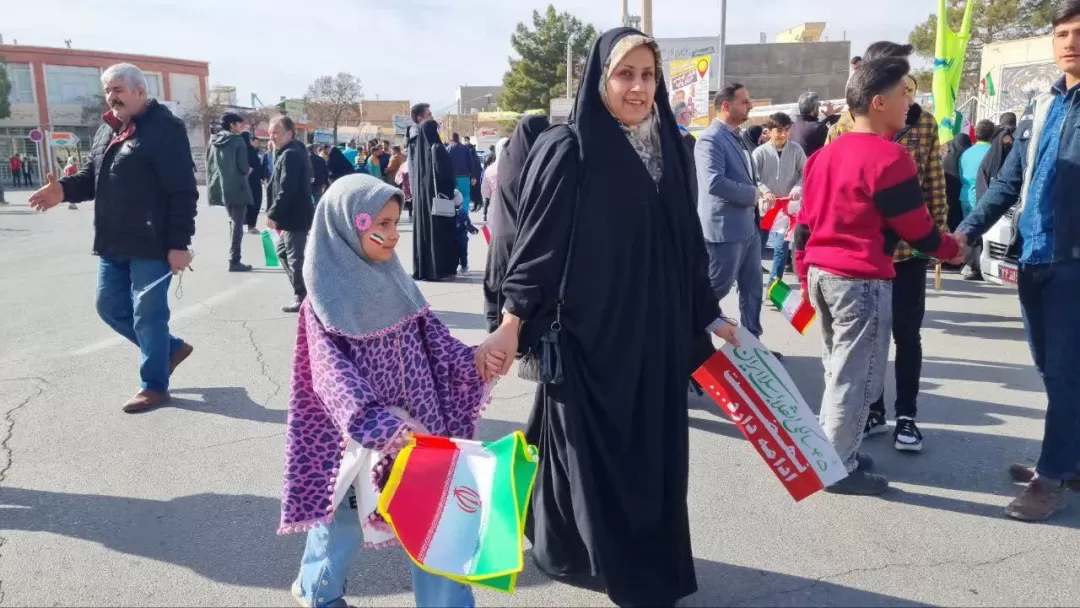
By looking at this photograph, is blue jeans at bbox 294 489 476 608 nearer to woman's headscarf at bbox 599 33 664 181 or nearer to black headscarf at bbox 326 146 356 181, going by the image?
woman's headscarf at bbox 599 33 664 181

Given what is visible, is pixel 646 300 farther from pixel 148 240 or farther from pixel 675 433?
pixel 148 240

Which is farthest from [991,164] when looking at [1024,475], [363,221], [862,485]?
[363,221]

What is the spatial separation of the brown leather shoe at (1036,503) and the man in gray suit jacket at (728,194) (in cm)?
233

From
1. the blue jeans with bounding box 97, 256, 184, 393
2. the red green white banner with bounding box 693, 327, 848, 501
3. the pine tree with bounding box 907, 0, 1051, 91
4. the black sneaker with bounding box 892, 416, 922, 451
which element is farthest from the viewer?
the pine tree with bounding box 907, 0, 1051, 91

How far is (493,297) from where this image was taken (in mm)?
3584

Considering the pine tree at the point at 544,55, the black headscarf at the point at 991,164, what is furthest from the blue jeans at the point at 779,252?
the pine tree at the point at 544,55

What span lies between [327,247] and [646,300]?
1.04 metres

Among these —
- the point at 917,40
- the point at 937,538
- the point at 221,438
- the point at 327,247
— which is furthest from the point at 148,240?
the point at 917,40

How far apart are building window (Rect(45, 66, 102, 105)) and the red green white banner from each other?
66.8 metres

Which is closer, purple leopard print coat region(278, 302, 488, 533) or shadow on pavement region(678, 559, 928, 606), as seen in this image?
purple leopard print coat region(278, 302, 488, 533)

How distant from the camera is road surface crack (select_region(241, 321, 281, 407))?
5.46 meters

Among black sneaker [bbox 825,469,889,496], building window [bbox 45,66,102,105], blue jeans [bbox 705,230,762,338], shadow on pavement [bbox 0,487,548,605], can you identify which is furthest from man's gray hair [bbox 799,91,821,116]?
building window [bbox 45,66,102,105]

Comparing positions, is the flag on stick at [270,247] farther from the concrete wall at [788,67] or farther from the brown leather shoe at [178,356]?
the concrete wall at [788,67]

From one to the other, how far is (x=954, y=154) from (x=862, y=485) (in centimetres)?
723
